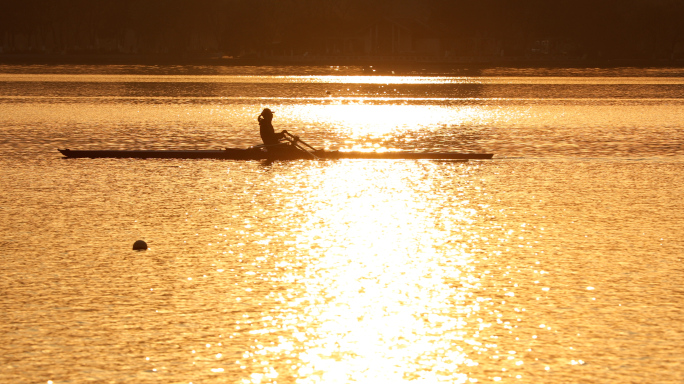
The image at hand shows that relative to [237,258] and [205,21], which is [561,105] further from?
[205,21]

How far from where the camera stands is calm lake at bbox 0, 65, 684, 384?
8.42m

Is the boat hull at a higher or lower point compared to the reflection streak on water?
lower

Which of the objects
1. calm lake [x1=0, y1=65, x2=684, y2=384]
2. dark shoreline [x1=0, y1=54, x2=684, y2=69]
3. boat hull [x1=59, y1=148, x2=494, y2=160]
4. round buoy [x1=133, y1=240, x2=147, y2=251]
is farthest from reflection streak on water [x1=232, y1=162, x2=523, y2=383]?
dark shoreline [x1=0, y1=54, x2=684, y2=69]

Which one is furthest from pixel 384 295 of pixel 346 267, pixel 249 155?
pixel 249 155

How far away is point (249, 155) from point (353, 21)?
385ft

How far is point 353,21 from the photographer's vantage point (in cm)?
14000

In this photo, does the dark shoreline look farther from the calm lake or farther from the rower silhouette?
the calm lake

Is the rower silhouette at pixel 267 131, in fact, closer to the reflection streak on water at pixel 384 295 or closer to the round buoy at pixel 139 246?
the reflection streak on water at pixel 384 295

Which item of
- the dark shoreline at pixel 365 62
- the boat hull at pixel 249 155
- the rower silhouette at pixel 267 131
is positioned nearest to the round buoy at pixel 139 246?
the boat hull at pixel 249 155

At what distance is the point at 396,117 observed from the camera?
1678 inches

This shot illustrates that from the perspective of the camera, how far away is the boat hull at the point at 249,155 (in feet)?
81.2

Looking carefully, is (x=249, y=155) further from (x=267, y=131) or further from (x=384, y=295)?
(x=384, y=295)

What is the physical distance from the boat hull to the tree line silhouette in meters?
109

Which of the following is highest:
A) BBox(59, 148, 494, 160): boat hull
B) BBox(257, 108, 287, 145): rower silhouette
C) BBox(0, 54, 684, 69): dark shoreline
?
BBox(257, 108, 287, 145): rower silhouette
